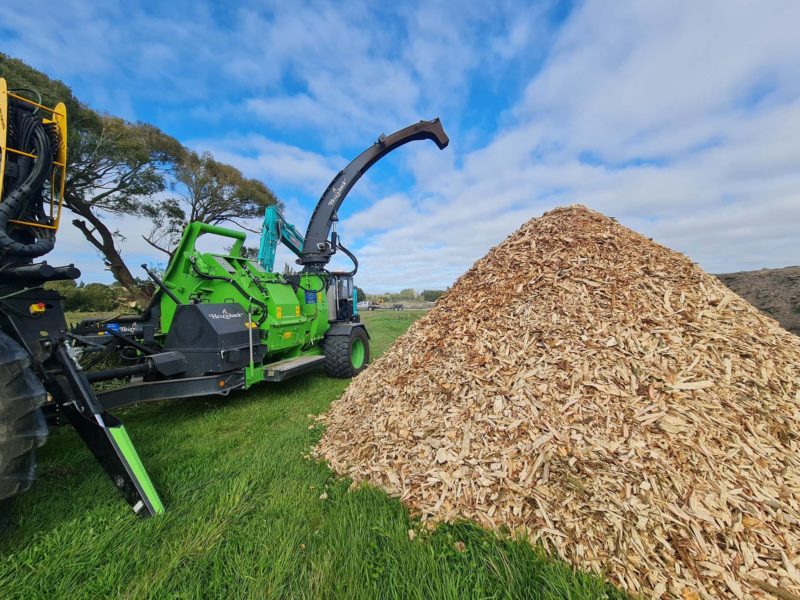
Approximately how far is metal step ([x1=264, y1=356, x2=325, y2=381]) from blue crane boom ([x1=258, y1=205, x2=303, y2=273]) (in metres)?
2.04

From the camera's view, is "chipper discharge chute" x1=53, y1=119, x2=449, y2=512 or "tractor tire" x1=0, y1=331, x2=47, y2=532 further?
"chipper discharge chute" x1=53, y1=119, x2=449, y2=512

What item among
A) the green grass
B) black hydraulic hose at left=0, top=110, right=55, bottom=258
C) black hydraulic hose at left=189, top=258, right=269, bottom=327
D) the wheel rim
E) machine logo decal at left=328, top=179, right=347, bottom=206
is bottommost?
the green grass

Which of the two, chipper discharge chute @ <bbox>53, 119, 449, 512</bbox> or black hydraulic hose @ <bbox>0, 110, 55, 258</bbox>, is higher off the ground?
black hydraulic hose @ <bbox>0, 110, 55, 258</bbox>

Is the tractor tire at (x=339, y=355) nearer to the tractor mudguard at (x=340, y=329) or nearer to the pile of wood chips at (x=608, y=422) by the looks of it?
the tractor mudguard at (x=340, y=329)

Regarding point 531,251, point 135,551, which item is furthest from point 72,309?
point 531,251

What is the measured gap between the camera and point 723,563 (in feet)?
6.24

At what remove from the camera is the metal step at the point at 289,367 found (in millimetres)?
5277

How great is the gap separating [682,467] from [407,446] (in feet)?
6.23

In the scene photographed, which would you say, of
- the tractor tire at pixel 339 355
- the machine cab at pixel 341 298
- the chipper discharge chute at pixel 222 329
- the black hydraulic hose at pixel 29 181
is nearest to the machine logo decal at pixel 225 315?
the chipper discharge chute at pixel 222 329

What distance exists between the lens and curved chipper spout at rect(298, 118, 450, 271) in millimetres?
7789

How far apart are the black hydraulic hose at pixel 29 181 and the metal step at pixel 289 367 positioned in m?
3.03

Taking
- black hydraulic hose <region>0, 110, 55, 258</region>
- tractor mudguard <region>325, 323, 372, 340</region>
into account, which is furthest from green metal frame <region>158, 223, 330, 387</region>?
black hydraulic hose <region>0, 110, 55, 258</region>

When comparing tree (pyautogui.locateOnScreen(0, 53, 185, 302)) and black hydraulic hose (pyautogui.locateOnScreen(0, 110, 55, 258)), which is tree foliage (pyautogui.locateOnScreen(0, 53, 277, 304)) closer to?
tree (pyautogui.locateOnScreen(0, 53, 185, 302))

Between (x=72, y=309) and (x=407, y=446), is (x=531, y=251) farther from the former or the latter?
(x=72, y=309)
